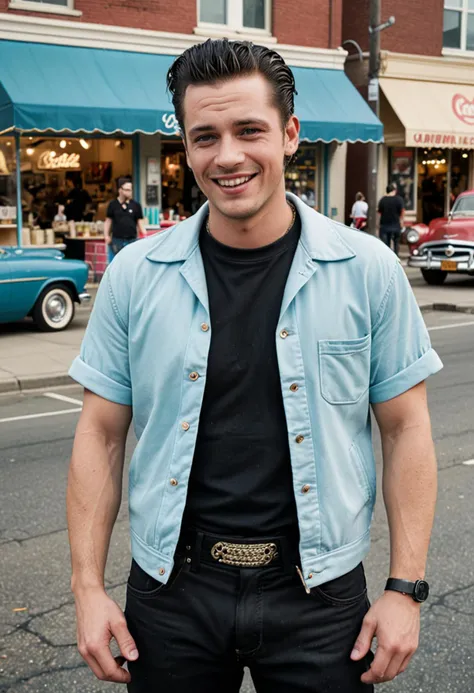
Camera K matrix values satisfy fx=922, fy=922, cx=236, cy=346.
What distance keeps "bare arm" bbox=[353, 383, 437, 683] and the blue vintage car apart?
10912 millimetres

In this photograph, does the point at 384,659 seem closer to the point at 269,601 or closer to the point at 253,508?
the point at 269,601

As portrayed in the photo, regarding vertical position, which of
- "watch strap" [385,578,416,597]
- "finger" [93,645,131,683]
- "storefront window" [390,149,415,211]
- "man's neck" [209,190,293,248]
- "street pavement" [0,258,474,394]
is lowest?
"street pavement" [0,258,474,394]

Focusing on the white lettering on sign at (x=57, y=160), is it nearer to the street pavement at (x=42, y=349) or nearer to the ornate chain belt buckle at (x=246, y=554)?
the street pavement at (x=42, y=349)

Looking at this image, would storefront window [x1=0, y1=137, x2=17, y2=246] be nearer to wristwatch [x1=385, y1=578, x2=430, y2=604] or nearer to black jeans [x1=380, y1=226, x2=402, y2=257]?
black jeans [x1=380, y1=226, x2=402, y2=257]

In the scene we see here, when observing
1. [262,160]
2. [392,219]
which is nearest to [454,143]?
[392,219]

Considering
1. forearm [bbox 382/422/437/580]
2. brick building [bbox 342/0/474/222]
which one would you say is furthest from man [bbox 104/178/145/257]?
forearm [bbox 382/422/437/580]

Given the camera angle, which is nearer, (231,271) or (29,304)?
(231,271)

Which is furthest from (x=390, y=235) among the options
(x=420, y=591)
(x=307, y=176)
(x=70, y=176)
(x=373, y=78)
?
(x=420, y=591)

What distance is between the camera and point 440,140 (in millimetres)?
25141

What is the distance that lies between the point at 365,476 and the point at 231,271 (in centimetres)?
A: 56

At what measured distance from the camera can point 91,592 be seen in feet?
6.73

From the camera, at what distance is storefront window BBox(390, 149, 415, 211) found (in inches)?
1022

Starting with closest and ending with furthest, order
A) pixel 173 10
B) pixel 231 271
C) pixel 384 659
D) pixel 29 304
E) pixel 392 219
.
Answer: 1. pixel 384 659
2. pixel 231 271
3. pixel 29 304
4. pixel 173 10
5. pixel 392 219

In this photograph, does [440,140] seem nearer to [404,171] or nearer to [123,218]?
[404,171]
